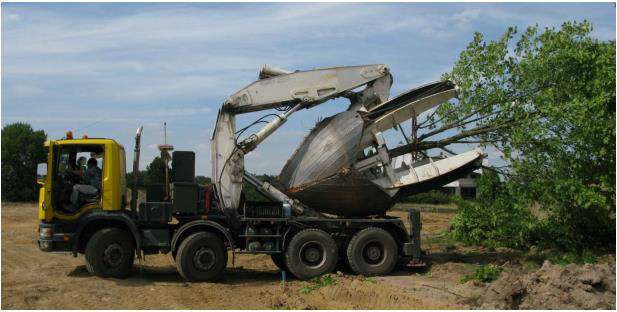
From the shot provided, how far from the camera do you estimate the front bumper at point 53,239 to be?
40.5ft

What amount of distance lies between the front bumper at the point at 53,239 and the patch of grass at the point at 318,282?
483 cm

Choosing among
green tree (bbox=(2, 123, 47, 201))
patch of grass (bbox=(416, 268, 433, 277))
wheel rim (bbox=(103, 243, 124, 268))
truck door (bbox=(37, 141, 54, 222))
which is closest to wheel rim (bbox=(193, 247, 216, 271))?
wheel rim (bbox=(103, 243, 124, 268))

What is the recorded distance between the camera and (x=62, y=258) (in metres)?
16.5

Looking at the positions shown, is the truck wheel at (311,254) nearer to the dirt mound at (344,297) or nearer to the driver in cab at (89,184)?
the dirt mound at (344,297)

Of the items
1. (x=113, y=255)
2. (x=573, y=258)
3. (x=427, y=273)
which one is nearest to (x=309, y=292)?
(x=427, y=273)

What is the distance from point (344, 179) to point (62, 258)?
813 cm

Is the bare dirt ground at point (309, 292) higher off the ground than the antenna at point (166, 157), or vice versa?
the antenna at point (166, 157)

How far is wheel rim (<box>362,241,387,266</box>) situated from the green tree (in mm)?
30215

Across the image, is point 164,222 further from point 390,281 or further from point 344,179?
point 390,281

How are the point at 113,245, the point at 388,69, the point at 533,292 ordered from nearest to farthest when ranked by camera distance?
the point at 533,292, the point at 113,245, the point at 388,69

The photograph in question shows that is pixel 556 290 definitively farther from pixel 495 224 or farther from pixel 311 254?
pixel 495 224

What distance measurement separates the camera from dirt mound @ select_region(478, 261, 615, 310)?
9.59 metres

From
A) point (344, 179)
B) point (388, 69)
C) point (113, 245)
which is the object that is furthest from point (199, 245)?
point (388, 69)

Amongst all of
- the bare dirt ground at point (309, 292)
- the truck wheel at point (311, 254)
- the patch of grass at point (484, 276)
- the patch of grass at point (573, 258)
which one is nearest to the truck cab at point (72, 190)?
the bare dirt ground at point (309, 292)
